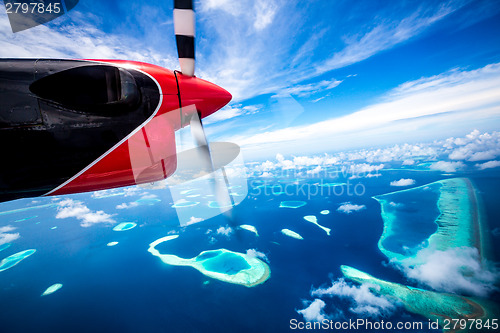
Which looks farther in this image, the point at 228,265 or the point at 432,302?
the point at 228,265

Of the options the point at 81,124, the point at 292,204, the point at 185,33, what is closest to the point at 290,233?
the point at 292,204

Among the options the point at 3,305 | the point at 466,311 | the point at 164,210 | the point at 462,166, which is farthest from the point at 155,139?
the point at 462,166

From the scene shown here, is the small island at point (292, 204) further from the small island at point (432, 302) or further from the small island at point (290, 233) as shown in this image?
the small island at point (432, 302)

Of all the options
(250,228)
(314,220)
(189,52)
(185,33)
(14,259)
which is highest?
(185,33)

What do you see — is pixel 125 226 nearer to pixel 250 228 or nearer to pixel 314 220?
pixel 250 228

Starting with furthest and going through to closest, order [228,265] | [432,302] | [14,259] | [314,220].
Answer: [314,220], [14,259], [228,265], [432,302]

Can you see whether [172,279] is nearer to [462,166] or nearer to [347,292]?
[347,292]
